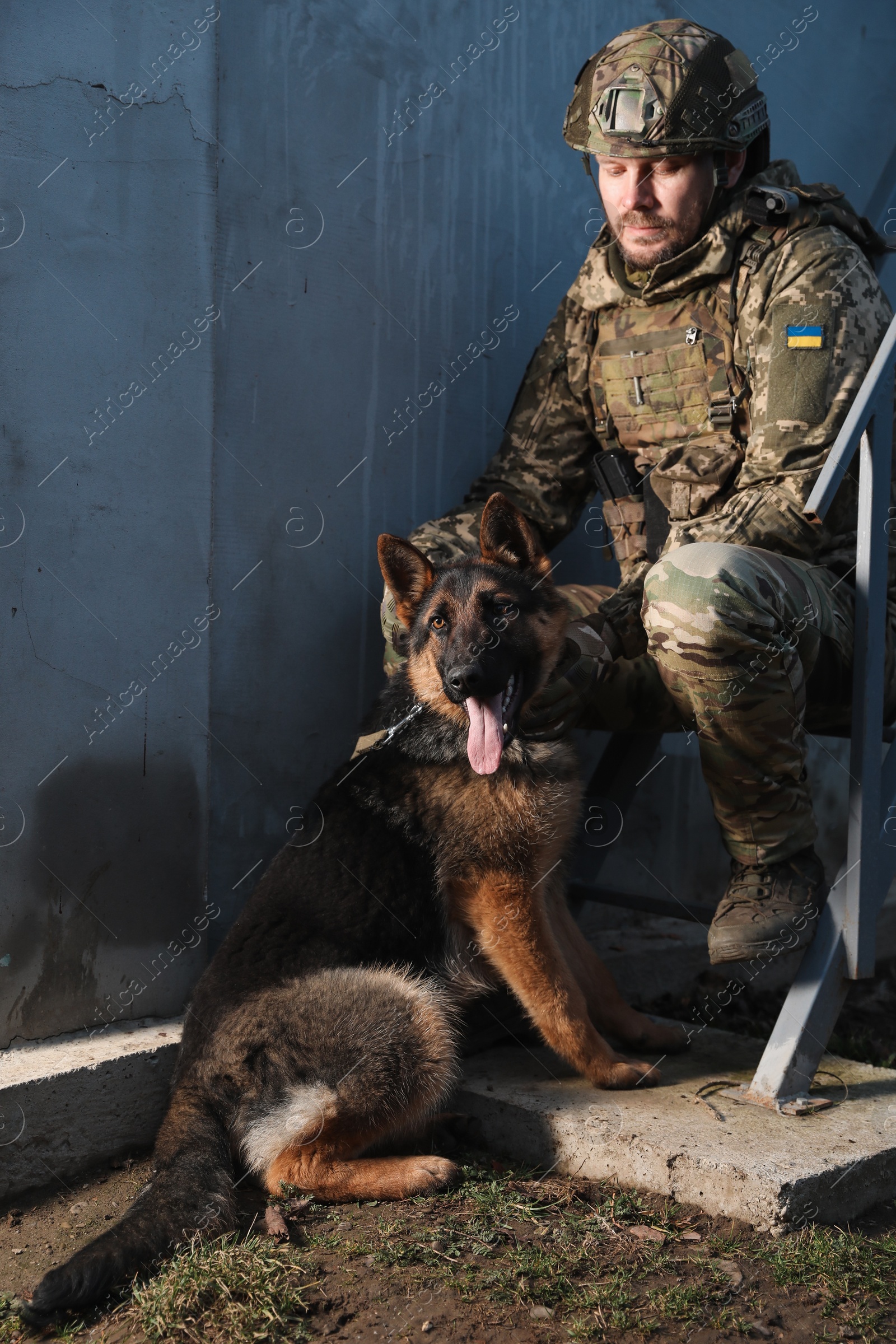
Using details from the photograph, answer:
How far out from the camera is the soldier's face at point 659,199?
361cm

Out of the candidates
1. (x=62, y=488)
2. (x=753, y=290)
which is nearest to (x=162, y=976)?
(x=62, y=488)

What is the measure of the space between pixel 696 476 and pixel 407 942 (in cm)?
192

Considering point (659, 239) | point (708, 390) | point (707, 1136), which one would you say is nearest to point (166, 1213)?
point (707, 1136)

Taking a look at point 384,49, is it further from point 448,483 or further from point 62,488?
point 62,488

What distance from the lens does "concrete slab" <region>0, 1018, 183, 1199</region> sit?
2887 mm

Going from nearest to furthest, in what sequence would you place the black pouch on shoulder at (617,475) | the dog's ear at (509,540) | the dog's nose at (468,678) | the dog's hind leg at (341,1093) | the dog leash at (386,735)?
the dog's hind leg at (341,1093) → the dog's nose at (468,678) → the dog's ear at (509,540) → the dog leash at (386,735) → the black pouch on shoulder at (617,475)

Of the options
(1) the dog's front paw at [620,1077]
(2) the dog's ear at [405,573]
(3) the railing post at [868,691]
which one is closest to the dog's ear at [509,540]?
(2) the dog's ear at [405,573]

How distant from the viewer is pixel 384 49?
155 inches

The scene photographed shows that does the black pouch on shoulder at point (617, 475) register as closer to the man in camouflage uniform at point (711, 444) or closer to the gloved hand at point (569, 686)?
the man in camouflage uniform at point (711, 444)

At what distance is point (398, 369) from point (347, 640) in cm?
113

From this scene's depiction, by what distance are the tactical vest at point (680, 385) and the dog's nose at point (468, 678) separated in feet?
3.94

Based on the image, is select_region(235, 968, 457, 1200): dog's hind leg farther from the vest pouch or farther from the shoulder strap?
the shoulder strap

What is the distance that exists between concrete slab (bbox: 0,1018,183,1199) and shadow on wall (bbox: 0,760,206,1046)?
0.33 ft

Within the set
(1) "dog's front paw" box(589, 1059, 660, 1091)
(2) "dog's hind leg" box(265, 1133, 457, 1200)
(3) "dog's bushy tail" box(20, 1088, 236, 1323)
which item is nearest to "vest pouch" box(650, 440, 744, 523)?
(1) "dog's front paw" box(589, 1059, 660, 1091)
